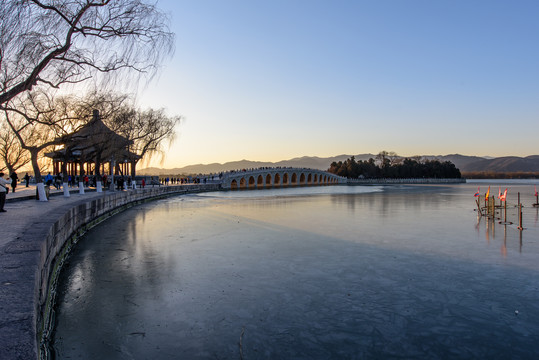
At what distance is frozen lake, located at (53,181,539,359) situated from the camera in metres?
4.66

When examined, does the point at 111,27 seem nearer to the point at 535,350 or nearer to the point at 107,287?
the point at 107,287

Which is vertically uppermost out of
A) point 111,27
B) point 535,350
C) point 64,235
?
point 111,27

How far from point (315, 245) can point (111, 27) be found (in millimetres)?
10059

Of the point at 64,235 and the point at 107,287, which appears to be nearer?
the point at 107,287

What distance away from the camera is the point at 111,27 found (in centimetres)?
1282

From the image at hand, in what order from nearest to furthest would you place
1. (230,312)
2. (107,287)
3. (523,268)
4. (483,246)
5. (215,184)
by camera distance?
(230,312) < (107,287) < (523,268) < (483,246) < (215,184)

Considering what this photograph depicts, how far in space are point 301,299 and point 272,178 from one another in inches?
3556

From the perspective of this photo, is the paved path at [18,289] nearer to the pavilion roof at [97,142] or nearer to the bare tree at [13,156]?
the pavilion roof at [97,142]

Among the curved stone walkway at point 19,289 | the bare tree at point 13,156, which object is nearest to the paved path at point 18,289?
the curved stone walkway at point 19,289

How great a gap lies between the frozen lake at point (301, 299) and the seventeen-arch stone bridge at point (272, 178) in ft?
171

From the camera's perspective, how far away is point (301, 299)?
6348 millimetres

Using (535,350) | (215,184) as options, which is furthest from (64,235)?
(215,184)

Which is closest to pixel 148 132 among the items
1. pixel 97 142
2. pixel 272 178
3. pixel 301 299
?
pixel 97 142

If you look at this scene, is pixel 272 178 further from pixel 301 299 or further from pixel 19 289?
pixel 19 289
